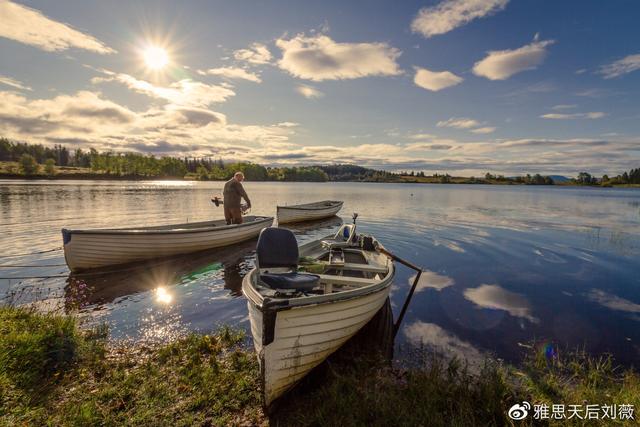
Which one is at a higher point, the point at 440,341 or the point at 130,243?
the point at 130,243

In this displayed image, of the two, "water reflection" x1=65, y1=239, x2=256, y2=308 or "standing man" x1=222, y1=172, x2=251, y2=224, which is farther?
"standing man" x1=222, y1=172, x2=251, y2=224

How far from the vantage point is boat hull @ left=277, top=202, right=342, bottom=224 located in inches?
982

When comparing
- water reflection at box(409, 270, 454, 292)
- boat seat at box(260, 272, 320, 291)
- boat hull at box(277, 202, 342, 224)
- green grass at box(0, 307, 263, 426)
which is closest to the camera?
green grass at box(0, 307, 263, 426)

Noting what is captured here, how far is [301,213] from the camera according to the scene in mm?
26609

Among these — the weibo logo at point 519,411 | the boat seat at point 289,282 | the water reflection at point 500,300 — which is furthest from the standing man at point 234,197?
the weibo logo at point 519,411

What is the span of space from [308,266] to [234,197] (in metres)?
9.49

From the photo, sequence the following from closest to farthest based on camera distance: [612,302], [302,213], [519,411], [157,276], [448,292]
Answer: [519,411] → [612,302] → [448,292] → [157,276] → [302,213]

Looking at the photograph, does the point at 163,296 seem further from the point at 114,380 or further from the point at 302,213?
the point at 302,213

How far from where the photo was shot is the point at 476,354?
7.31 metres

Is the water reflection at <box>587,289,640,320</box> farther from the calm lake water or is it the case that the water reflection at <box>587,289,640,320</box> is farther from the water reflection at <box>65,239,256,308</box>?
the water reflection at <box>65,239,256,308</box>

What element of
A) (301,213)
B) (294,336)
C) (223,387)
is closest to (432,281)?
(294,336)

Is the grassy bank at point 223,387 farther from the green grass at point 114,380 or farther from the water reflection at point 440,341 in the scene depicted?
the water reflection at point 440,341

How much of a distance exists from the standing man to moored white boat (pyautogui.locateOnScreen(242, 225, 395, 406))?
9.17 metres

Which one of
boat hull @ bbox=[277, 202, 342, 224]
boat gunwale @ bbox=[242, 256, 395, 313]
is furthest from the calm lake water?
boat hull @ bbox=[277, 202, 342, 224]
